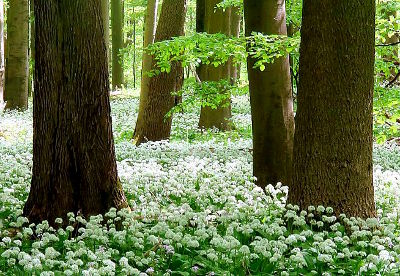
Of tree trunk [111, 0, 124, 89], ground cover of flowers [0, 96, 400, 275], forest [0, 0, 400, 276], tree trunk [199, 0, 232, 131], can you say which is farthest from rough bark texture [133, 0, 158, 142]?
tree trunk [111, 0, 124, 89]

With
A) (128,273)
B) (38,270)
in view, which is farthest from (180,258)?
(38,270)

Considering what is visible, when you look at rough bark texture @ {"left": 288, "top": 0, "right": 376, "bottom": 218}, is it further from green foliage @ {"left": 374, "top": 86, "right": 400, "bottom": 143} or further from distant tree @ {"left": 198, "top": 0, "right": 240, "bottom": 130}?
distant tree @ {"left": 198, "top": 0, "right": 240, "bottom": 130}

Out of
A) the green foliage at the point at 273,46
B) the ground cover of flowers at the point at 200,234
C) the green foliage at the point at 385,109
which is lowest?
the ground cover of flowers at the point at 200,234

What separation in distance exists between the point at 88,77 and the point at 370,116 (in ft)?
10.4

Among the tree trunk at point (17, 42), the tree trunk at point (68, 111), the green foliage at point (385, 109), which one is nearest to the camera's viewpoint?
the tree trunk at point (68, 111)

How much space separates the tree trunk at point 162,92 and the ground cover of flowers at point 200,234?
421cm

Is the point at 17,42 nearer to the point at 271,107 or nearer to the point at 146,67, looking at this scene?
the point at 146,67

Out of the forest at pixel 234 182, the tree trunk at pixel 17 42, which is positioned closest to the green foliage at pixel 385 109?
the forest at pixel 234 182

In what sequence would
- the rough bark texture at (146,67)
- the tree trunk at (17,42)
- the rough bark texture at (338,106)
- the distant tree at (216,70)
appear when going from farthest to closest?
the tree trunk at (17,42), the distant tree at (216,70), the rough bark texture at (146,67), the rough bark texture at (338,106)

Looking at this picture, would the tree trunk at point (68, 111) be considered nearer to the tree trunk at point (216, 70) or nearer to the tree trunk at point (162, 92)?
the tree trunk at point (162, 92)

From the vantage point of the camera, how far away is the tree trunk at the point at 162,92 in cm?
1316

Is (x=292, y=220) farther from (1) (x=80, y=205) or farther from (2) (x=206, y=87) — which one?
(2) (x=206, y=87)

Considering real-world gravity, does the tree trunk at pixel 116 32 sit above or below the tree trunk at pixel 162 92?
above

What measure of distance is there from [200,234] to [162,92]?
864 centimetres
